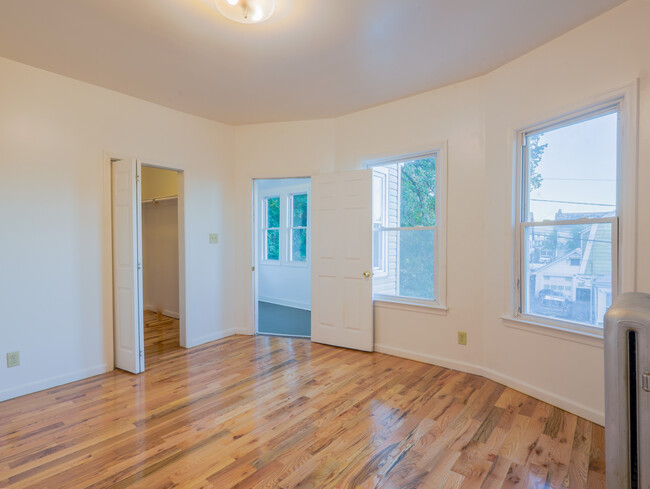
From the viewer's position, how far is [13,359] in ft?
8.96

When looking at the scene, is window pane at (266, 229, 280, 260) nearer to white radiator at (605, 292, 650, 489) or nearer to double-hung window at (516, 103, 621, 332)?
double-hung window at (516, 103, 621, 332)

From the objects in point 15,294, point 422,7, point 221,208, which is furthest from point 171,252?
point 422,7

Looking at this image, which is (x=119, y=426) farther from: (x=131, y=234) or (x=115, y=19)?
(x=115, y=19)

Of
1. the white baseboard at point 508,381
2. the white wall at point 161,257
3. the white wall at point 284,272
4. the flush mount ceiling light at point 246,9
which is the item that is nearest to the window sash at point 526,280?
the white baseboard at point 508,381

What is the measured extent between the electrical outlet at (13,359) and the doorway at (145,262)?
71 cm

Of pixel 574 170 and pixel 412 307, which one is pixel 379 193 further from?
pixel 574 170

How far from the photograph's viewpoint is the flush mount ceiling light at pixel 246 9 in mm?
1994

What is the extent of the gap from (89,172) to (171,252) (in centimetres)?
241

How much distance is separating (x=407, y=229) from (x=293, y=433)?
2249 millimetres

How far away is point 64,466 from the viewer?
74.5 inches

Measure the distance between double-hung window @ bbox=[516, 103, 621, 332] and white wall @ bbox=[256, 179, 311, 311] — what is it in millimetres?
3929

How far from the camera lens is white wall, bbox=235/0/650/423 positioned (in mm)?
2207

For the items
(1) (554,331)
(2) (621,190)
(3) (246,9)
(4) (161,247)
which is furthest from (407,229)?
(4) (161,247)

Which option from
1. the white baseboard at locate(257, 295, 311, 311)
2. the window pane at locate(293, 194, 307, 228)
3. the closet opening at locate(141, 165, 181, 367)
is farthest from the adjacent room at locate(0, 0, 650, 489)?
the window pane at locate(293, 194, 307, 228)
